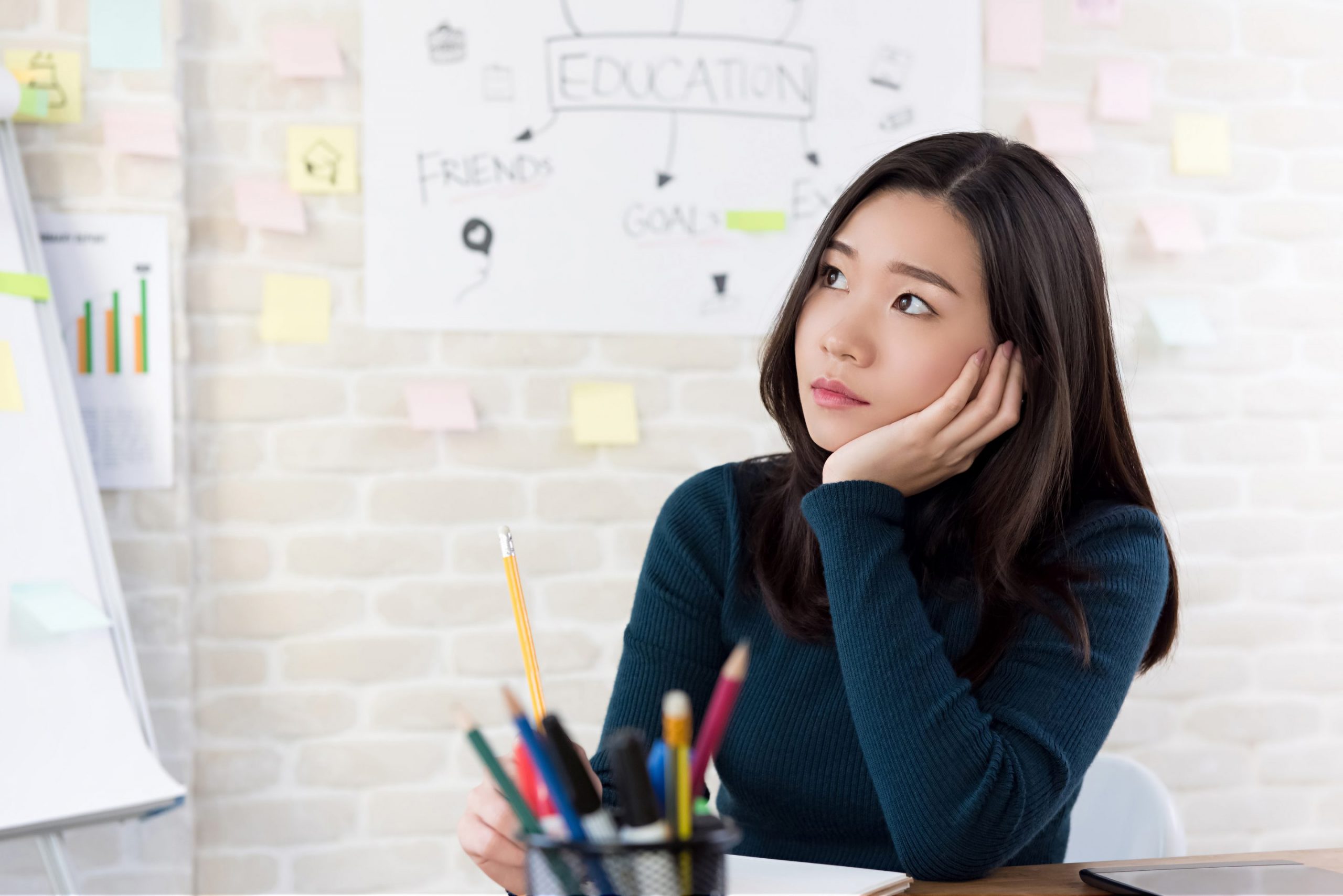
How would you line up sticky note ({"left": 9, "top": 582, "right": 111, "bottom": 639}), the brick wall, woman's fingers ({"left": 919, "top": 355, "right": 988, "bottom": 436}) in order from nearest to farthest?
woman's fingers ({"left": 919, "top": 355, "right": 988, "bottom": 436}) → sticky note ({"left": 9, "top": 582, "right": 111, "bottom": 639}) → the brick wall

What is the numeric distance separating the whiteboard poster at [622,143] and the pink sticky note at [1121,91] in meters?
0.26

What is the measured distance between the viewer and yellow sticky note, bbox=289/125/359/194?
5.95ft

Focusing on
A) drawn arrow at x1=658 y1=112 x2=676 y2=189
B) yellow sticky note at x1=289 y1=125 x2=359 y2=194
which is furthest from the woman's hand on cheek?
yellow sticky note at x1=289 y1=125 x2=359 y2=194

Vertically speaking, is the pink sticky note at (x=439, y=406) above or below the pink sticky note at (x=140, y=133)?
below

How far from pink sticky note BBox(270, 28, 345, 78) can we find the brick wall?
0.03 m

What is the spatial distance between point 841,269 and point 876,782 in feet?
1.58

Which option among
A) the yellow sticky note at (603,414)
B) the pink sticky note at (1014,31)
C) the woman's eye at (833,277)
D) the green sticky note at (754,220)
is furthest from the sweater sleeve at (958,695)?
the pink sticky note at (1014,31)

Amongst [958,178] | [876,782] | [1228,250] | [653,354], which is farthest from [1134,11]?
[876,782]

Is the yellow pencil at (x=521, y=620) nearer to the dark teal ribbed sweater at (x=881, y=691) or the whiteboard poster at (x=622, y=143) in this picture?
the dark teal ribbed sweater at (x=881, y=691)

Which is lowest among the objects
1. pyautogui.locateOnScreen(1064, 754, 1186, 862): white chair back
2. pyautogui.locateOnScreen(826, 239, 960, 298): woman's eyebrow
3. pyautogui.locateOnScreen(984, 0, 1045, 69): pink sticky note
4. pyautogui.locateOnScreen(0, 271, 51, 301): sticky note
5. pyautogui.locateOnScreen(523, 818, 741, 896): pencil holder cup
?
pyautogui.locateOnScreen(1064, 754, 1186, 862): white chair back

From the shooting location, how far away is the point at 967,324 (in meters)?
1.06

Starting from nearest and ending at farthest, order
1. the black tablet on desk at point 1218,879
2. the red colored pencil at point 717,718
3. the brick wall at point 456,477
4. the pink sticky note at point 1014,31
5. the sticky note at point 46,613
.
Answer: the red colored pencil at point 717,718
the black tablet on desk at point 1218,879
the sticky note at point 46,613
the brick wall at point 456,477
the pink sticky note at point 1014,31

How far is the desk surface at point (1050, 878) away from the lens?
80 centimetres

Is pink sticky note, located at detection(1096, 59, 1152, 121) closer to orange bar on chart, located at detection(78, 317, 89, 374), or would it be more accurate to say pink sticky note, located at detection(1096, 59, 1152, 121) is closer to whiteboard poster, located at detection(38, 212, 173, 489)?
whiteboard poster, located at detection(38, 212, 173, 489)
